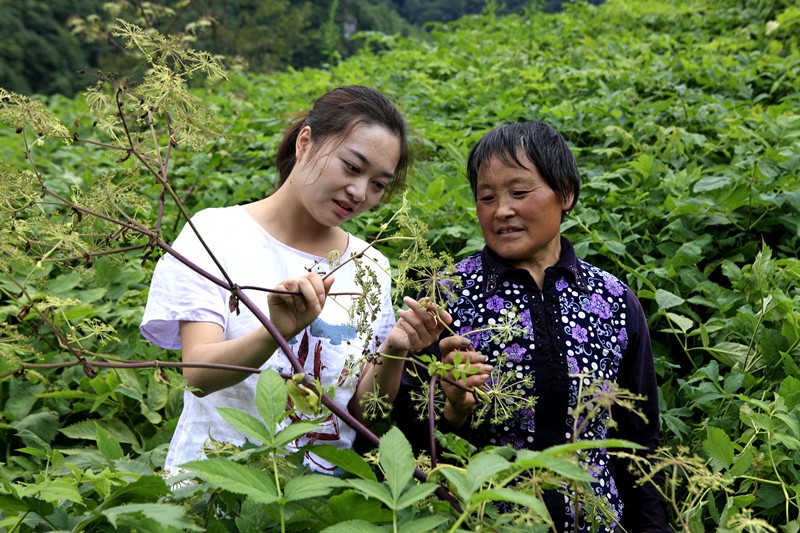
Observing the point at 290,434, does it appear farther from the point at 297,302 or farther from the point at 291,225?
the point at 291,225

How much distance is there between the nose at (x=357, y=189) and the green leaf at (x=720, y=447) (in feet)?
3.38

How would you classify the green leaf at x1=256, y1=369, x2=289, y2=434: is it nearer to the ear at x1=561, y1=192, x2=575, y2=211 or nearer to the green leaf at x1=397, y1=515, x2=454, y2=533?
the green leaf at x1=397, y1=515, x2=454, y2=533

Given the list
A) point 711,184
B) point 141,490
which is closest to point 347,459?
point 141,490

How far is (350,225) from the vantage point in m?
3.25

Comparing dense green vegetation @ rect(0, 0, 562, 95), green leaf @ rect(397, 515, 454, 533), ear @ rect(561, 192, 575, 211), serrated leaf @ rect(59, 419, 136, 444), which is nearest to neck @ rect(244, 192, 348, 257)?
ear @ rect(561, 192, 575, 211)

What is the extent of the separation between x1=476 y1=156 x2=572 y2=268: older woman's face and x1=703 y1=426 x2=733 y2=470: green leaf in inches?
26.8

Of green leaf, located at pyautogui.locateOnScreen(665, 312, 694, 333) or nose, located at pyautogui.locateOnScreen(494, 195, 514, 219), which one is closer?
nose, located at pyautogui.locateOnScreen(494, 195, 514, 219)

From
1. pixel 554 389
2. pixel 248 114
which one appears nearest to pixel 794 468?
pixel 554 389

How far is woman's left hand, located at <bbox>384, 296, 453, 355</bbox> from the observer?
153 centimetres

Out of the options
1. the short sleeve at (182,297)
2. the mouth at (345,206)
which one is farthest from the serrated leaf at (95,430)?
the mouth at (345,206)

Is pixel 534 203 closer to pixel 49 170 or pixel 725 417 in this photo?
pixel 725 417

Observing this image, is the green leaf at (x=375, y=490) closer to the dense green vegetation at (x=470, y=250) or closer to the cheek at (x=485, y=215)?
the dense green vegetation at (x=470, y=250)

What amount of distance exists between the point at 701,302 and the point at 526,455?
6.08 ft

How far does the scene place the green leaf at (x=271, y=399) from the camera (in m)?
1.03
